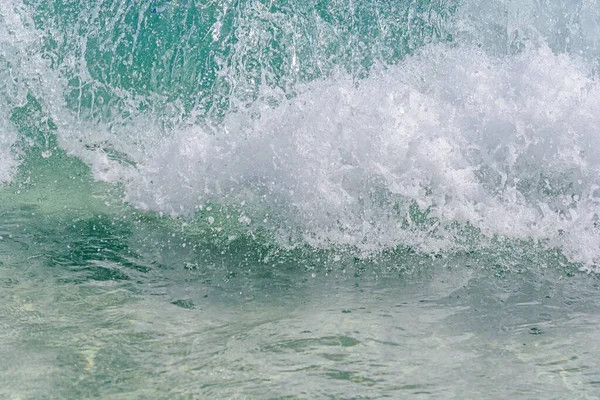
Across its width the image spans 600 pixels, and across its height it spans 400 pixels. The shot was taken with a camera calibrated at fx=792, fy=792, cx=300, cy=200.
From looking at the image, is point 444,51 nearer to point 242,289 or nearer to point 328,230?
point 328,230

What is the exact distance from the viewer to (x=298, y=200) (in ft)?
16.1

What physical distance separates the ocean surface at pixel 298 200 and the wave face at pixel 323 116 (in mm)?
18

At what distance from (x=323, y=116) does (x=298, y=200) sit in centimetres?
61

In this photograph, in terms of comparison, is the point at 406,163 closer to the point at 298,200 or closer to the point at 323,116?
the point at 323,116

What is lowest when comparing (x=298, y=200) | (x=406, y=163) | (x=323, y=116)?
(x=298, y=200)

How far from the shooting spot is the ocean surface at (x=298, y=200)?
10.4ft

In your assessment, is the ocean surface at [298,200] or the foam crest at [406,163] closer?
the ocean surface at [298,200]

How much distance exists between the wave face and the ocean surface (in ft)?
0.06

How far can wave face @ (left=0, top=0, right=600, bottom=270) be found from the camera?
4898 millimetres

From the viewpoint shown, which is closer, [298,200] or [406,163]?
[298,200]

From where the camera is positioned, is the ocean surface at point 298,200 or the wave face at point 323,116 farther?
the wave face at point 323,116

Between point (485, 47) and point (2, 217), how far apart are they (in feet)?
14.5

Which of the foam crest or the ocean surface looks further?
the foam crest

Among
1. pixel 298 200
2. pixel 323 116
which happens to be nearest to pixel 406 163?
pixel 323 116
